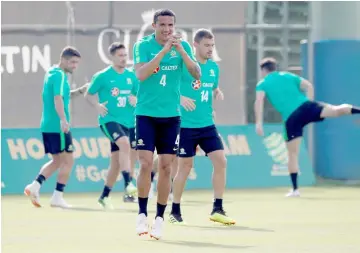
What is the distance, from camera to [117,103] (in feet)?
50.1

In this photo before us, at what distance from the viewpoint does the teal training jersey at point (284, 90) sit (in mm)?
16688

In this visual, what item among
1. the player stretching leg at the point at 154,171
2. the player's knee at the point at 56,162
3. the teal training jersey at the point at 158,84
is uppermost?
the teal training jersey at the point at 158,84

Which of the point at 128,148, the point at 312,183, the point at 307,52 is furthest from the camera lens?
the point at 307,52

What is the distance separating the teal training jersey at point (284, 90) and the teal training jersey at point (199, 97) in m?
4.62

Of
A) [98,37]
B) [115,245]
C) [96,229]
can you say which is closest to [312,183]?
[98,37]

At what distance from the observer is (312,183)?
61.7ft

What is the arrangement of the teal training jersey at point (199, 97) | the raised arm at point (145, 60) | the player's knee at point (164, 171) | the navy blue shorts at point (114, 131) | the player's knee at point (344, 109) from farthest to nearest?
the player's knee at point (344, 109), the navy blue shorts at point (114, 131), the teal training jersey at point (199, 97), the player's knee at point (164, 171), the raised arm at point (145, 60)

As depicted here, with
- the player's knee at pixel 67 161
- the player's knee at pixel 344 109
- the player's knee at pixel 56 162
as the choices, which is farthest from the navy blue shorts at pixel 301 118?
the player's knee at pixel 56 162

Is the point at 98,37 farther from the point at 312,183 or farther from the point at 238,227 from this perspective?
the point at 238,227

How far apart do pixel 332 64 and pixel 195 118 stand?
8.29 meters

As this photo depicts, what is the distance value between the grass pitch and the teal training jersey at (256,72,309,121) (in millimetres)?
1290

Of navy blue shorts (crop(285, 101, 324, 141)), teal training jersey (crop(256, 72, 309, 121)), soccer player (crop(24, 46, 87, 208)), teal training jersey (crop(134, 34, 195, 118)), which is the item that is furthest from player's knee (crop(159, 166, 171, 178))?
teal training jersey (crop(256, 72, 309, 121))

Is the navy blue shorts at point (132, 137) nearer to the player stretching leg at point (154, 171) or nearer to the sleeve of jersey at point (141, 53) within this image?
the player stretching leg at point (154, 171)

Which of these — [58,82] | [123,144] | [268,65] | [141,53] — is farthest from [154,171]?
[141,53]
